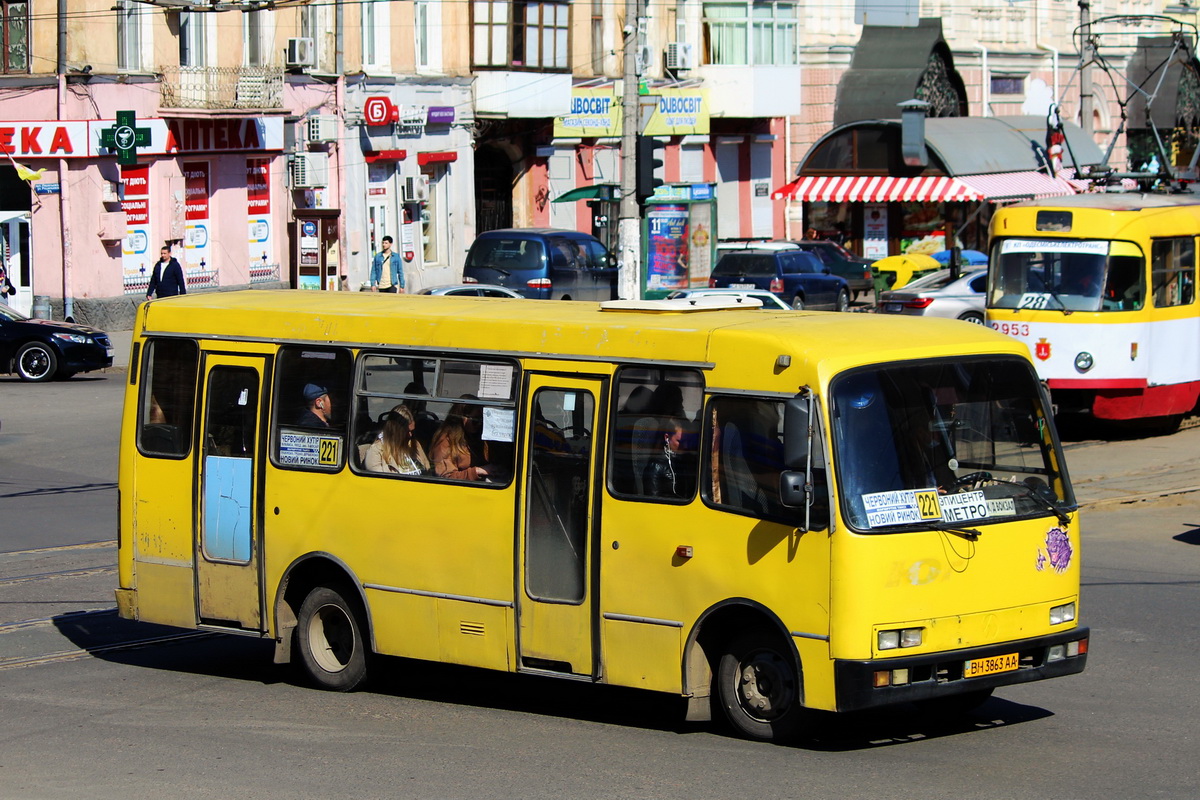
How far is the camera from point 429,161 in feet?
133

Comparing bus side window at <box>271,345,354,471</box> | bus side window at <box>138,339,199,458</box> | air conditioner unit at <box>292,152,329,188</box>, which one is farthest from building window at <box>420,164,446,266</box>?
bus side window at <box>271,345,354,471</box>

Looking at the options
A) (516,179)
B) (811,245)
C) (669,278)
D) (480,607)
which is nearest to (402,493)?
(480,607)

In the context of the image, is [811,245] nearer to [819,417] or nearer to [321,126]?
[321,126]

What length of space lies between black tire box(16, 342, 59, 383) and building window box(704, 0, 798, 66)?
96.5 feet

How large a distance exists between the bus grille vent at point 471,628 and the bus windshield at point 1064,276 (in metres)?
12.7

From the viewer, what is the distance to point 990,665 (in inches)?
305

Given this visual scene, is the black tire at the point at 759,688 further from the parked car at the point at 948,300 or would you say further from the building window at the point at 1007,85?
the building window at the point at 1007,85

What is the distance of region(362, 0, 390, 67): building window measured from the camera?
3894 centimetres

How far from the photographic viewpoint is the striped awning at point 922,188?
45875 mm

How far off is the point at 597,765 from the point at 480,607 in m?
1.38

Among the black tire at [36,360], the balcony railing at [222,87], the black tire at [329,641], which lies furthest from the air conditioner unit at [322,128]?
the black tire at [329,641]

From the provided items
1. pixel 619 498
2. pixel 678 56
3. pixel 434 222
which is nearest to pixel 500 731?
pixel 619 498

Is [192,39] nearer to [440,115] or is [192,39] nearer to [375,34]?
[375,34]

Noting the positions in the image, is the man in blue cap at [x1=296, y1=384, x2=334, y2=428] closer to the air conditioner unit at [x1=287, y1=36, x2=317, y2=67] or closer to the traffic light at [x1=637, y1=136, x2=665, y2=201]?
the traffic light at [x1=637, y1=136, x2=665, y2=201]
